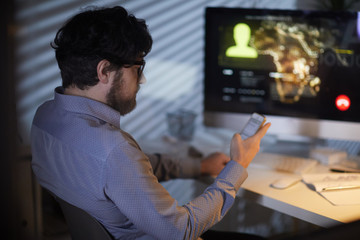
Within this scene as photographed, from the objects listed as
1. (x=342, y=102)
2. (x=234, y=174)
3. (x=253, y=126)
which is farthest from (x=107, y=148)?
(x=342, y=102)

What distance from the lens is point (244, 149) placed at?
129 centimetres

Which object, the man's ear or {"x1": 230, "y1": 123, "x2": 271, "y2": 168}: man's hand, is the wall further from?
the man's ear

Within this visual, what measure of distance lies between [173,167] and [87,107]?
0.56 metres

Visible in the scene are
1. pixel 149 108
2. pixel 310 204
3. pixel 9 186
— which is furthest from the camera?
pixel 149 108

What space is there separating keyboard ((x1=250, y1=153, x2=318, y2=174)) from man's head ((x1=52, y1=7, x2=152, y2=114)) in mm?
743

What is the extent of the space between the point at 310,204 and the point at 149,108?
139 cm

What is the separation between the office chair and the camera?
986 millimetres

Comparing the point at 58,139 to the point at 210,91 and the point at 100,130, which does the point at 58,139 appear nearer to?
the point at 100,130

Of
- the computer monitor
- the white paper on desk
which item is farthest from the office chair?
the computer monitor

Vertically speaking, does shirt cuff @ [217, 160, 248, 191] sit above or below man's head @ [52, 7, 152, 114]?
Result: below

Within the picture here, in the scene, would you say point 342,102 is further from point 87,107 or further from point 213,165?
point 87,107

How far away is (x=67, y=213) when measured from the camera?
1040mm

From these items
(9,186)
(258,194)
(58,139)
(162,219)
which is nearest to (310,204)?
(258,194)

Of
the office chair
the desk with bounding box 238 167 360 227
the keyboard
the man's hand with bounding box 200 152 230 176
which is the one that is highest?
the office chair
